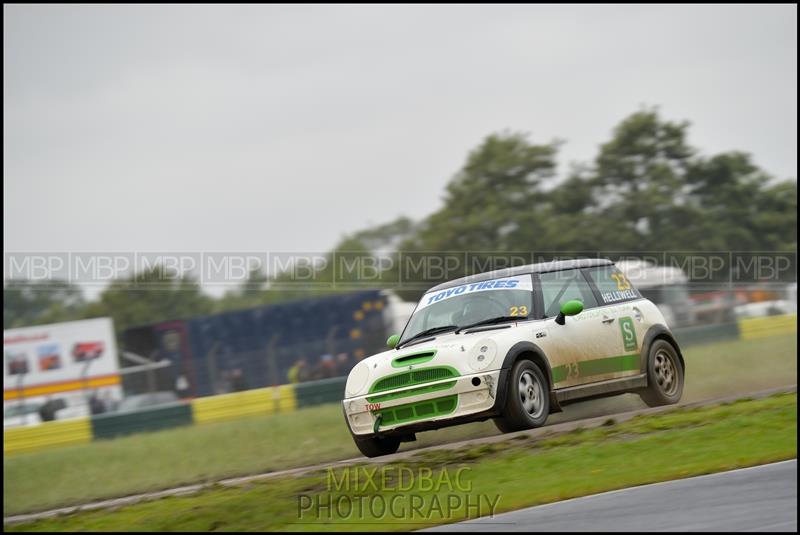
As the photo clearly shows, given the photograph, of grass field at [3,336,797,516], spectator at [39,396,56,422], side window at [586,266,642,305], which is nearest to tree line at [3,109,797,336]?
spectator at [39,396,56,422]

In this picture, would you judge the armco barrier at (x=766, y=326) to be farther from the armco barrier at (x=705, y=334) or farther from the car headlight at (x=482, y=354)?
the car headlight at (x=482, y=354)

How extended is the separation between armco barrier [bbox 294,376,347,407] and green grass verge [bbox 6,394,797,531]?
12691 millimetres

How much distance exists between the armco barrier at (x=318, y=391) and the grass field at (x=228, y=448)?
0.73m

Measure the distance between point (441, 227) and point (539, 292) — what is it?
31615mm

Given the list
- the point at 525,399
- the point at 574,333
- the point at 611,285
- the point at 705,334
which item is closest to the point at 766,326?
the point at 705,334

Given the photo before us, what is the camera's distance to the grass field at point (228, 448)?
12.1m

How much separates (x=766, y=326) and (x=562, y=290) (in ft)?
60.6

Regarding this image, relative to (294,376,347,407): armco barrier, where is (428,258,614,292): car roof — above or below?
above

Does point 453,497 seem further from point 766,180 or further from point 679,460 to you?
point 766,180

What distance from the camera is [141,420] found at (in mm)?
21906

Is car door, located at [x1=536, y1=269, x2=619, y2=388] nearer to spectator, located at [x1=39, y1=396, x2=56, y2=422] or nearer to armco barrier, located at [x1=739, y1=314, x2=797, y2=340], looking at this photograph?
spectator, located at [x1=39, y1=396, x2=56, y2=422]

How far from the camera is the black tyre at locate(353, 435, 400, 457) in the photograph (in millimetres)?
10109

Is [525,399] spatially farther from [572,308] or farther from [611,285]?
[611,285]

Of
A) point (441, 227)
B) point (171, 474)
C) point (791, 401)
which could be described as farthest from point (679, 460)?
point (441, 227)
